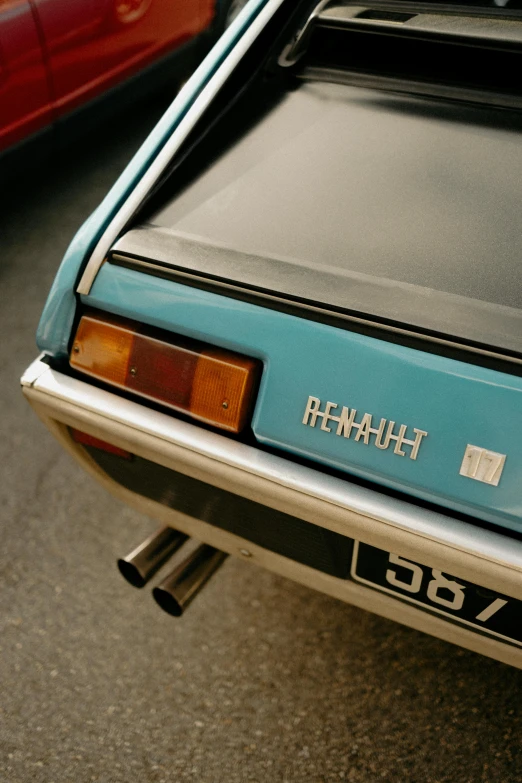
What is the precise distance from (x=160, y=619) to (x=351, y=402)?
3.49 feet

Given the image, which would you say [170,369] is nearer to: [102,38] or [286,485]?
[286,485]

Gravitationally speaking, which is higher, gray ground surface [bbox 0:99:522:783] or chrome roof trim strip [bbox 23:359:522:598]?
chrome roof trim strip [bbox 23:359:522:598]

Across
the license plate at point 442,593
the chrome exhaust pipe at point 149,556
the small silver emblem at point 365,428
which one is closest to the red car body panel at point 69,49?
the chrome exhaust pipe at point 149,556

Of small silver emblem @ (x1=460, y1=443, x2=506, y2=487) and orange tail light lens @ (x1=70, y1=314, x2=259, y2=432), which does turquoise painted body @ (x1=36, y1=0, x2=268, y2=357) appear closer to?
orange tail light lens @ (x1=70, y1=314, x2=259, y2=432)

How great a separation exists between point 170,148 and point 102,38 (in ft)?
8.19

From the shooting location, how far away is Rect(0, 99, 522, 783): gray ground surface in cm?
157

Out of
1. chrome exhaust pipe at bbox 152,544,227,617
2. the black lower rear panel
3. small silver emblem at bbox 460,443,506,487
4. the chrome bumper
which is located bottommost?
chrome exhaust pipe at bbox 152,544,227,617

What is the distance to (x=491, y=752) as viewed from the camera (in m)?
1.55

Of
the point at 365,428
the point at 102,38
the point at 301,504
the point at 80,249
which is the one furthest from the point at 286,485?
the point at 102,38

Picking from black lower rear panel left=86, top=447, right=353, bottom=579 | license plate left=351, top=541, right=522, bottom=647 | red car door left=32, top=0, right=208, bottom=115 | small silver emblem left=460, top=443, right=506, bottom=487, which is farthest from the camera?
red car door left=32, top=0, right=208, bottom=115

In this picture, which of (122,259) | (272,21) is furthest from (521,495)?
(272,21)

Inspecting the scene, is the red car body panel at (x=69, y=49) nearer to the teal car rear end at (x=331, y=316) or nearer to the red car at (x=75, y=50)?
the red car at (x=75, y=50)

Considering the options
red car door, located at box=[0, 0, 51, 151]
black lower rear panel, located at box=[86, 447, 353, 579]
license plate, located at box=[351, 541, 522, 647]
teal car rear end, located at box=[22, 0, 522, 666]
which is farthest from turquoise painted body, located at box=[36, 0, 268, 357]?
red car door, located at box=[0, 0, 51, 151]

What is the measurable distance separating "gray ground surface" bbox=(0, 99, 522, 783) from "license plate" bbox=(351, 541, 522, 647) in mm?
537
